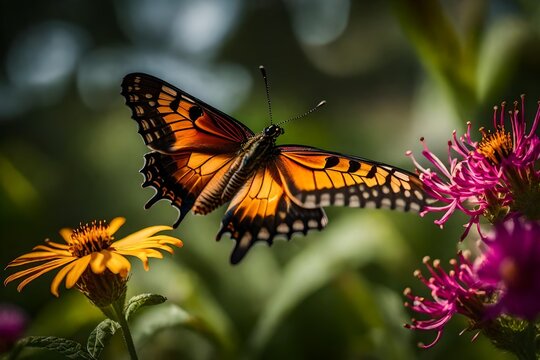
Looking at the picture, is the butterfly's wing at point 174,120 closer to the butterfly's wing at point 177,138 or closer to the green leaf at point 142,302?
the butterfly's wing at point 177,138

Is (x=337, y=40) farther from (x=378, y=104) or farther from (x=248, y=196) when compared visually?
(x=248, y=196)

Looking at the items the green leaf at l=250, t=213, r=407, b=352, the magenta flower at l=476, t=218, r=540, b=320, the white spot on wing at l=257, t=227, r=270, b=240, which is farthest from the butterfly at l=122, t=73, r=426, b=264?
the green leaf at l=250, t=213, r=407, b=352

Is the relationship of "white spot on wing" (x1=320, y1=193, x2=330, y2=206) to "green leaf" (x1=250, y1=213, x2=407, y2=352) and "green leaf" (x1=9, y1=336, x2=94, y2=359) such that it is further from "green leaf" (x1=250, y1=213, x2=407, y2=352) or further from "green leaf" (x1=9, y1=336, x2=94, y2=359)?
"green leaf" (x1=250, y1=213, x2=407, y2=352)

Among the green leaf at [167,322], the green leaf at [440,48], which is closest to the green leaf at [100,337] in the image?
the green leaf at [167,322]

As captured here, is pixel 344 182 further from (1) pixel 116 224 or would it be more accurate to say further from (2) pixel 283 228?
(1) pixel 116 224

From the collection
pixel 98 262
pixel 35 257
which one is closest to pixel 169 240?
pixel 98 262

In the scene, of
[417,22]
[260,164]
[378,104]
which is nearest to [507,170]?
[260,164]

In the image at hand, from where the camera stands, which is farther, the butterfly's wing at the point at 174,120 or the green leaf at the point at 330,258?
the green leaf at the point at 330,258
